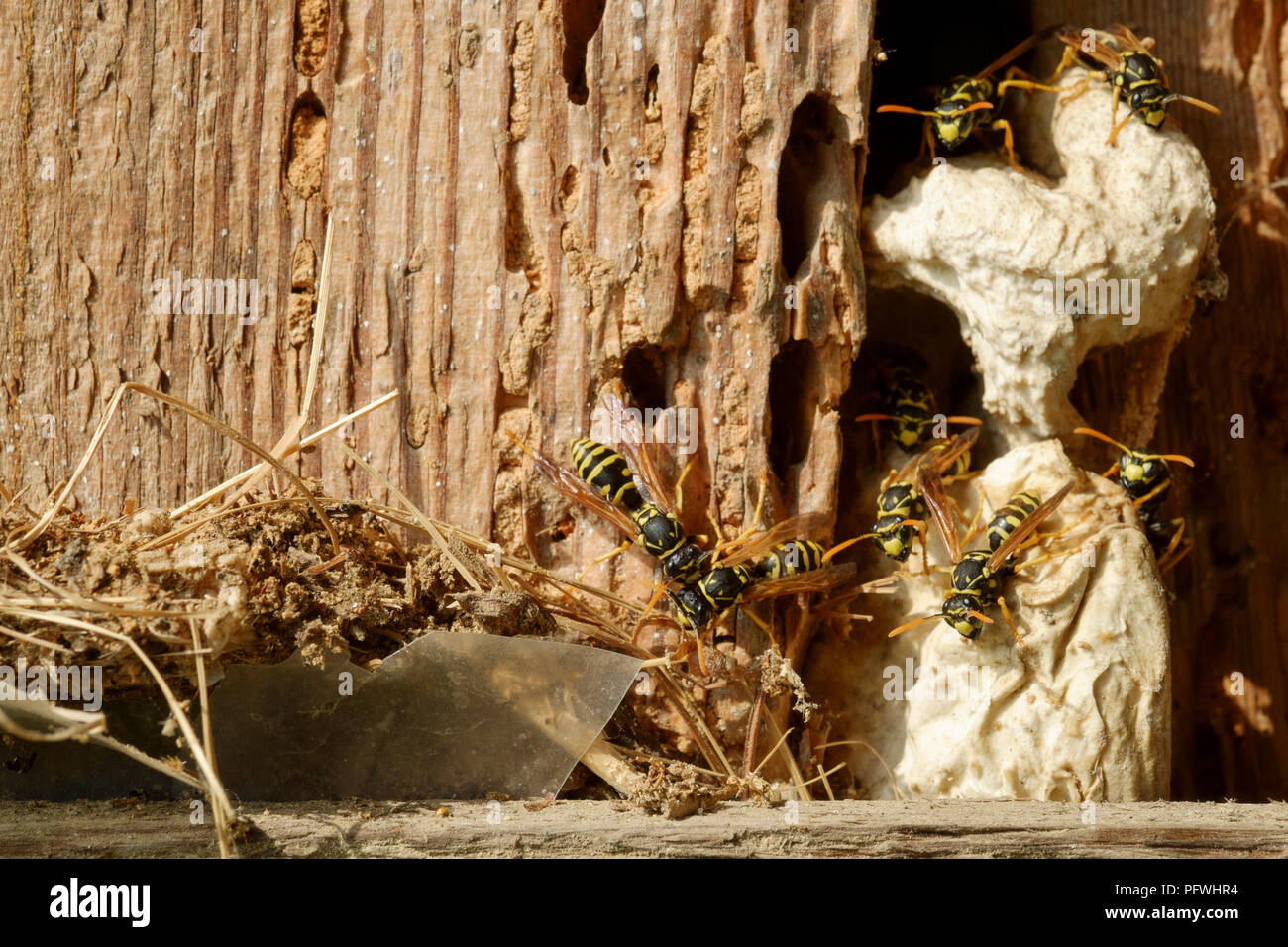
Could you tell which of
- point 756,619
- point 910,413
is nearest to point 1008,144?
point 910,413

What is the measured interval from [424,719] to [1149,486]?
2.27 metres

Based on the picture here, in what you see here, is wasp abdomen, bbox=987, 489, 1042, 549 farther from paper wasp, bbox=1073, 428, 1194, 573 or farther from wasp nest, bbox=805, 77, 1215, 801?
paper wasp, bbox=1073, 428, 1194, 573

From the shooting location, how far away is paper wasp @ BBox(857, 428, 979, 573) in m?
3.16

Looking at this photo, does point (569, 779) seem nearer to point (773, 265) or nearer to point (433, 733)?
point (433, 733)

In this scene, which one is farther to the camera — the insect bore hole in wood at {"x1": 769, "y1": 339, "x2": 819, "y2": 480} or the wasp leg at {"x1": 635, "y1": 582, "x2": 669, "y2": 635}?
the insect bore hole in wood at {"x1": 769, "y1": 339, "x2": 819, "y2": 480}

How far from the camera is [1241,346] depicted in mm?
3859

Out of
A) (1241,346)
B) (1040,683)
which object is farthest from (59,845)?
(1241,346)

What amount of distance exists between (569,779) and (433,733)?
0.35m

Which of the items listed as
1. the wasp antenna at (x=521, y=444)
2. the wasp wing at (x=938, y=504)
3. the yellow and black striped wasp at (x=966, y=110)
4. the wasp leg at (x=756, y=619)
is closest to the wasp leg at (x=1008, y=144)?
the yellow and black striped wasp at (x=966, y=110)

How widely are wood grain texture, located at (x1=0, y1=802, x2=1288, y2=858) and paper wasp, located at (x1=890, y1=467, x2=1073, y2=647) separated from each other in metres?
0.61

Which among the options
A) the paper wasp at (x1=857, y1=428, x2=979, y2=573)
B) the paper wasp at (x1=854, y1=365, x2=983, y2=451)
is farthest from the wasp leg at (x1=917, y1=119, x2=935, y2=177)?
the paper wasp at (x1=857, y1=428, x2=979, y2=573)

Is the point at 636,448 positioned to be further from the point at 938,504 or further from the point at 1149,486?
the point at 1149,486

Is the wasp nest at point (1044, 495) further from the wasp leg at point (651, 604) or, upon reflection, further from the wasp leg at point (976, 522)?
the wasp leg at point (651, 604)

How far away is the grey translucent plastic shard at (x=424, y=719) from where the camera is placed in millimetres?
2498
